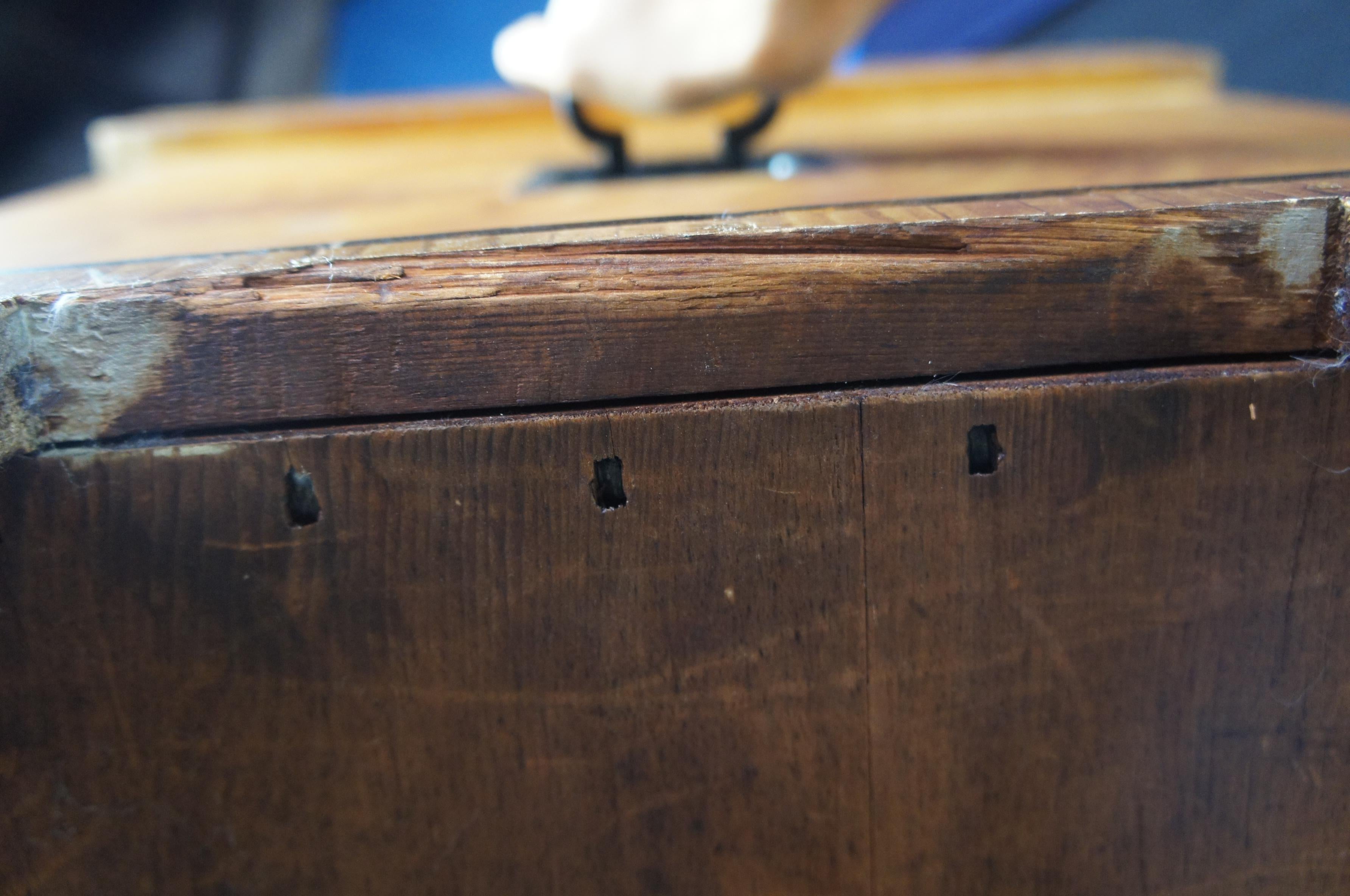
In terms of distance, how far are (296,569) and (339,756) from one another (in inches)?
3.5

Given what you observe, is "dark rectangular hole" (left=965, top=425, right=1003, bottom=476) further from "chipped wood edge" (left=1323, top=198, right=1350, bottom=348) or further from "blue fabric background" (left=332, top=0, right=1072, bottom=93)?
"blue fabric background" (left=332, top=0, right=1072, bottom=93)

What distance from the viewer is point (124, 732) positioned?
400mm

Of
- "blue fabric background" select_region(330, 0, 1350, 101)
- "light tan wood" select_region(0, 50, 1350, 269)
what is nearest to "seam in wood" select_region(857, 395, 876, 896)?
"light tan wood" select_region(0, 50, 1350, 269)

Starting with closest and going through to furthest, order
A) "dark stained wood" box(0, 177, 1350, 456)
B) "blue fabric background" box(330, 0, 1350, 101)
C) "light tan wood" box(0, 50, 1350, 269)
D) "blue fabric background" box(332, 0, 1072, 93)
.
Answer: "dark stained wood" box(0, 177, 1350, 456) < "light tan wood" box(0, 50, 1350, 269) < "blue fabric background" box(330, 0, 1350, 101) < "blue fabric background" box(332, 0, 1072, 93)

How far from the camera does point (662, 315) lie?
36 centimetres

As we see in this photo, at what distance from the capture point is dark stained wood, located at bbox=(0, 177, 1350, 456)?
358mm

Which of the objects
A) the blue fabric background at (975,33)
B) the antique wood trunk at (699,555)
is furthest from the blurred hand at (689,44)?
the blue fabric background at (975,33)

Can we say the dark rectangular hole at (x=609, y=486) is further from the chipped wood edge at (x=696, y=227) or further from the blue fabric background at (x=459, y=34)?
the blue fabric background at (x=459, y=34)

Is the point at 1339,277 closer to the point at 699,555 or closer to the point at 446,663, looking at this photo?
the point at 699,555

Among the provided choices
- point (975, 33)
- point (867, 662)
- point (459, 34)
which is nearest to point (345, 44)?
point (459, 34)

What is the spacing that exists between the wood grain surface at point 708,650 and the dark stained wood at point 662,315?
0.6 inches

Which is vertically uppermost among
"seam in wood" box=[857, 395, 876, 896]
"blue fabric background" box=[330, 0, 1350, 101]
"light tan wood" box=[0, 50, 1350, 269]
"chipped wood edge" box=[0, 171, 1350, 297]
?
"blue fabric background" box=[330, 0, 1350, 101]

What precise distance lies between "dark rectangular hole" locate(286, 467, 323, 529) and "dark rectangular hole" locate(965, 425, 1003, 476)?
0.89ft

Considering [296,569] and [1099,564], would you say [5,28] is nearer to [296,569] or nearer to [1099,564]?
[296,569]
